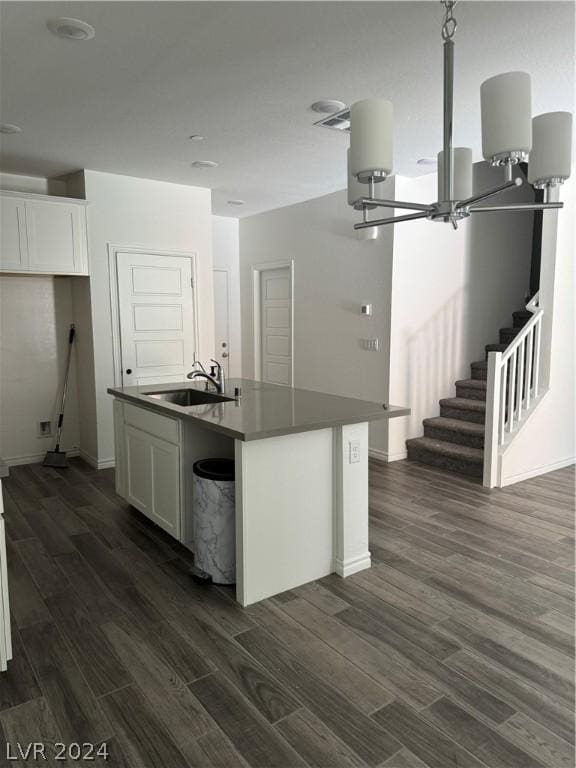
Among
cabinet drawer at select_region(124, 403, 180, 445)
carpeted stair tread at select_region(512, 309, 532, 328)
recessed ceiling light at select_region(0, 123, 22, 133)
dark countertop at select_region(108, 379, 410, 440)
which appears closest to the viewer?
dark countertop at select_region(108, 379, 410, 440)

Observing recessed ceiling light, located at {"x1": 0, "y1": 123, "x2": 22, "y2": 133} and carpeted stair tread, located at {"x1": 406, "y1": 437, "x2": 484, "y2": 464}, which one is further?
carpeted stair tread, located at {"x1": 406, "y1": 437, "x2": 484, "y2": 464}

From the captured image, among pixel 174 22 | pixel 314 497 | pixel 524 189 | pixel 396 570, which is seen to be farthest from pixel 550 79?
pixel 524 189

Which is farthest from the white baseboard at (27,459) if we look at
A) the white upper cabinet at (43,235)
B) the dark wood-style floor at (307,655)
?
the white upper cabinet at (43,235)

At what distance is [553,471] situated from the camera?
16.2 feet

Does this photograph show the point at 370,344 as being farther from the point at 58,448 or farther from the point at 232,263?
the point at 58,448

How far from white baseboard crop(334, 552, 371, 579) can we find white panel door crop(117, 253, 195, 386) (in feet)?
10.0

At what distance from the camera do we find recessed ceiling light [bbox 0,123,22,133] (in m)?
3.61

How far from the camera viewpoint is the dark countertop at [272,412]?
8.46 ft

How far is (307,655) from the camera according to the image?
2.28 m

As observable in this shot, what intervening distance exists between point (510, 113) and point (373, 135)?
1.36ft

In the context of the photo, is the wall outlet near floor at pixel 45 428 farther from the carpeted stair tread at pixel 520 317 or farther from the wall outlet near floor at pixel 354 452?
the carpeted stair tread at pixel 520 317

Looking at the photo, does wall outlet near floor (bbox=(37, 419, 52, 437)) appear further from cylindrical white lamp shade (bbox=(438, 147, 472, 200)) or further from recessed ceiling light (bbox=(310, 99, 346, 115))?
cylindrical white lamp shade (bbox=(438, 147, 472, 200))

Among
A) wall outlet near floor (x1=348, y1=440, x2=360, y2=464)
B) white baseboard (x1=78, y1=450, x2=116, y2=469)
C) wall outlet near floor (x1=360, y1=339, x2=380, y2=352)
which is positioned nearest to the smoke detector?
wall outlet near floor (x1=360, y1=339, x2=380, y2=352)

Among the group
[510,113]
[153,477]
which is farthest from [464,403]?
[510,113]
